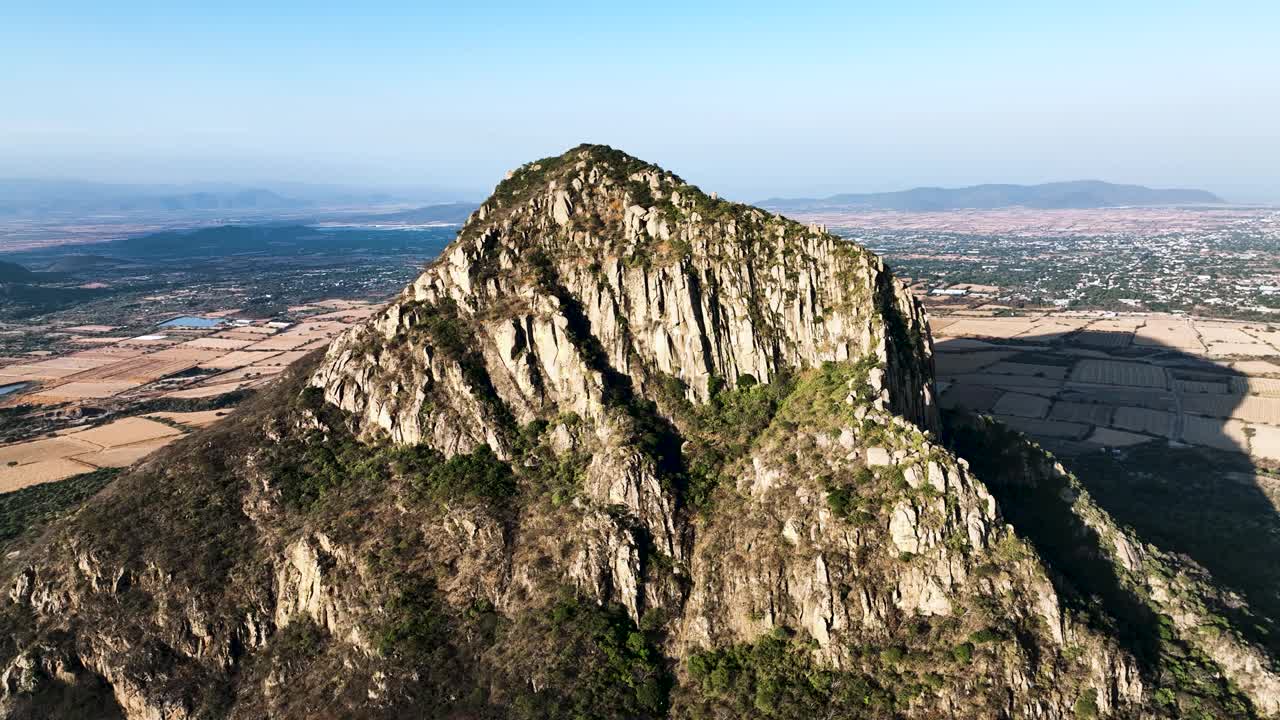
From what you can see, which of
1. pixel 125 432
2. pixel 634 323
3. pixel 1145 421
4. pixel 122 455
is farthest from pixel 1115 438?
pixel 125 432

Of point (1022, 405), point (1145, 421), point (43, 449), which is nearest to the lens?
point (1145, 421)

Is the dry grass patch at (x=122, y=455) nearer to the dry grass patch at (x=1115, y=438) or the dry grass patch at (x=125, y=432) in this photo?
the dry grass patch at (x=125, y=432)

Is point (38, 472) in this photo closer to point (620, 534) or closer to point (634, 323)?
point (634, 323)

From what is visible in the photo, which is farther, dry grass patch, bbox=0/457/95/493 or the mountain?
dry grass patch, bbox=0/457/95/493

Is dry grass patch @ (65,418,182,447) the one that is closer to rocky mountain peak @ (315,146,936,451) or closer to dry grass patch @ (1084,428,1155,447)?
rocky mountain peak @ (315,146,936,451)

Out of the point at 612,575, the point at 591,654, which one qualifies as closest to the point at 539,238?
the point at 612,575

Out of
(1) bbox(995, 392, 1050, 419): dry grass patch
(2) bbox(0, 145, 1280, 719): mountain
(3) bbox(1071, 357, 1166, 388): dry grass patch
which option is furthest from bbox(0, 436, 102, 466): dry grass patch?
(3) bbox(1071, 357, 1166, 388): dry grass patch

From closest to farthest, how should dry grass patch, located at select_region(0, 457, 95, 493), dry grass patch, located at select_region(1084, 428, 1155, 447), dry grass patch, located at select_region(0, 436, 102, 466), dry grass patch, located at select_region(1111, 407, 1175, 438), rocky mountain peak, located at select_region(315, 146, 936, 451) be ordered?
rocky mountain peak, located at select_region(315, 146, 936, 451), dry grass patch, located at select_region(0, 457, 95, 493), dry grass patch, located at select_region(1084, 428, 1155, 447), dry grass patch, located at select_region(1111, 407, 1175, 438), dry grass patch, located at select_region(0, 436, 102, 466)

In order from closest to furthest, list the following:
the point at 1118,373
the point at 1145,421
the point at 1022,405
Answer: the point at 1145,421 → the point at 1022,405 → the point at 1118,373

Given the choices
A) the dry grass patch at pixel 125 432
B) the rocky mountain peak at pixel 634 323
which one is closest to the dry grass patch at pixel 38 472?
the dry grass patch at pixel 125 432
